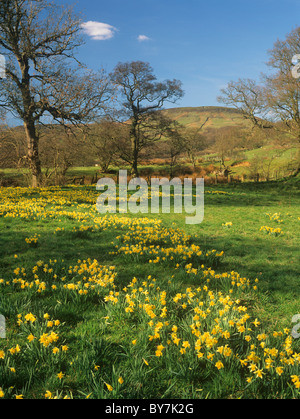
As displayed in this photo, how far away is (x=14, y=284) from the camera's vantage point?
15.1ft

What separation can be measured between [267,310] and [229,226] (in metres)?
6.42

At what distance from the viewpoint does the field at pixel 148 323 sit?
2568mm

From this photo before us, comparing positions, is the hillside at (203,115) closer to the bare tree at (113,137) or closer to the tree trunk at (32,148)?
the bare tree at (113,137)

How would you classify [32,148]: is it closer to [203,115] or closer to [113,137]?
[113,137]

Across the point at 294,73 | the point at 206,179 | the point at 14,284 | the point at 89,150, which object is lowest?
the point at 14,284

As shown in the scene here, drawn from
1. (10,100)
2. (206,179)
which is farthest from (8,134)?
(206,179)

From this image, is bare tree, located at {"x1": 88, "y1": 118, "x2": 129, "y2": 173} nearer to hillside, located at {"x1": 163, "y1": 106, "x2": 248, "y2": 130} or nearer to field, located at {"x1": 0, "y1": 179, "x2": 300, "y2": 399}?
field, located at {"x1": 0, "y1": 179, "x2": 300, "y2": 399}

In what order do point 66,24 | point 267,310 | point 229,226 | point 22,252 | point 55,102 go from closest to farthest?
point 267,310 → point 22,252 → point 229,226 → point 55,102 → point 66,24

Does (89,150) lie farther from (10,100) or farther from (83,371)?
(83,371)

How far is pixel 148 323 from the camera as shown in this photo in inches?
135

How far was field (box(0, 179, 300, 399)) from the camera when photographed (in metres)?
2.57

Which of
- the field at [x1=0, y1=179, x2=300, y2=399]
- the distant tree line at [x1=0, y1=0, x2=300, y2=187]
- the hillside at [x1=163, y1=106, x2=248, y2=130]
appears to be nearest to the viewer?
the field at [x1=0, y1=179, x2=300, y2=399]

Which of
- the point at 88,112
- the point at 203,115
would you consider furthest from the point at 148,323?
the point at 203,115

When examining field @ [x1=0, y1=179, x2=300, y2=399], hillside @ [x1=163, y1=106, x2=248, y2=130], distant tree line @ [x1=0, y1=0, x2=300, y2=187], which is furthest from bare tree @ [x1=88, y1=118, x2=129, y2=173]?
hillside @ [x1=163, y1=106, x2=248, y2=130]
